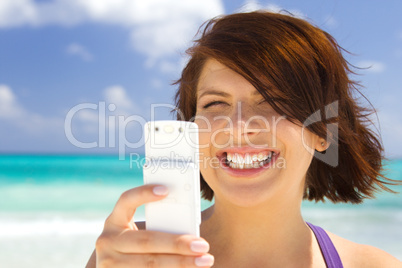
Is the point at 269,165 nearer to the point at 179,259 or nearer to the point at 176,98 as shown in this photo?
the point at 179,259

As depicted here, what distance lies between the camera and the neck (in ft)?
7.21

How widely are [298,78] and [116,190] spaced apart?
48.0 feet

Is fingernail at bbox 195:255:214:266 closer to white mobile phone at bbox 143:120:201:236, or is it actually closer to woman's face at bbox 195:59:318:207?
white mobile phone at bbox 143:120:201:236

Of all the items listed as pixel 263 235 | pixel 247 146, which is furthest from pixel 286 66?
pixel 263 235

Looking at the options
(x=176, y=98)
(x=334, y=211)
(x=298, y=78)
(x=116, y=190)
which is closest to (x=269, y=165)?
(x=298, y=78)

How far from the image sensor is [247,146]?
6.56 ft

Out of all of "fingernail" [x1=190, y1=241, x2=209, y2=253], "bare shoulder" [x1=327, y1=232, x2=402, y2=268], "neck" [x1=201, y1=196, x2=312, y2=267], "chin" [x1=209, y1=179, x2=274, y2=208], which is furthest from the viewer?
"bare shoulder" [x1=327, y1=232, x2=402, y2=268]

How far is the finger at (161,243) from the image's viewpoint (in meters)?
1.20

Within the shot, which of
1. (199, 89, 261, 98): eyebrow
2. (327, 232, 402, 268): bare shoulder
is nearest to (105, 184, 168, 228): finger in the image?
(199, 89, 261, 98): eyebrow

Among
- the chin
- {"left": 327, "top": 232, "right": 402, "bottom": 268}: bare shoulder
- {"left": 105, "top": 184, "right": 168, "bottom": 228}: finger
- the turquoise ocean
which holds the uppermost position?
{"left": 105, "top": 184, "right": 168, "bottom": 228}: finger

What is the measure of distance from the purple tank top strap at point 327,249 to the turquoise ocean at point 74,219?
1280mm

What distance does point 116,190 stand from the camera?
1589 centimetres

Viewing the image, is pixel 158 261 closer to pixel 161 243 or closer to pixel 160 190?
pixel 161 243

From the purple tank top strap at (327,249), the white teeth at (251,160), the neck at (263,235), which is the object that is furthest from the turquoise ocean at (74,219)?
the white teeth at (251,160)
